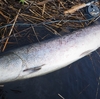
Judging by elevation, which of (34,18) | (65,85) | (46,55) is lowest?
(65,85)

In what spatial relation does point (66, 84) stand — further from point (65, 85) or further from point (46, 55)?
point (46, 55)

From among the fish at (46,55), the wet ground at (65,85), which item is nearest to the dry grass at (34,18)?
the fish at (46,55)

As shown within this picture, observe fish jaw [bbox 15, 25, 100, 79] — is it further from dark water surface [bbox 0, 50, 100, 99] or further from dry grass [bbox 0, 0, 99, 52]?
dry grass [bbox 0, 0, 99, 52]

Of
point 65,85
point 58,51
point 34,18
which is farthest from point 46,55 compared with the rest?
point 34,18

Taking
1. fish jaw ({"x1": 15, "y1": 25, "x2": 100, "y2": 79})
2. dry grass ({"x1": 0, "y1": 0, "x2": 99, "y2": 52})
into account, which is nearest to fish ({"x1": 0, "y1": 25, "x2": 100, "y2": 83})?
fish jaw ({"x1": 15, "y1": 25, "x2": 100, "y2": 79})

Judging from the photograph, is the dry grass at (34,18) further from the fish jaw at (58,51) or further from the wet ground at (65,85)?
the wet ground at (65,85)

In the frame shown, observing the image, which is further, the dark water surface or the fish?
the dark water surface
